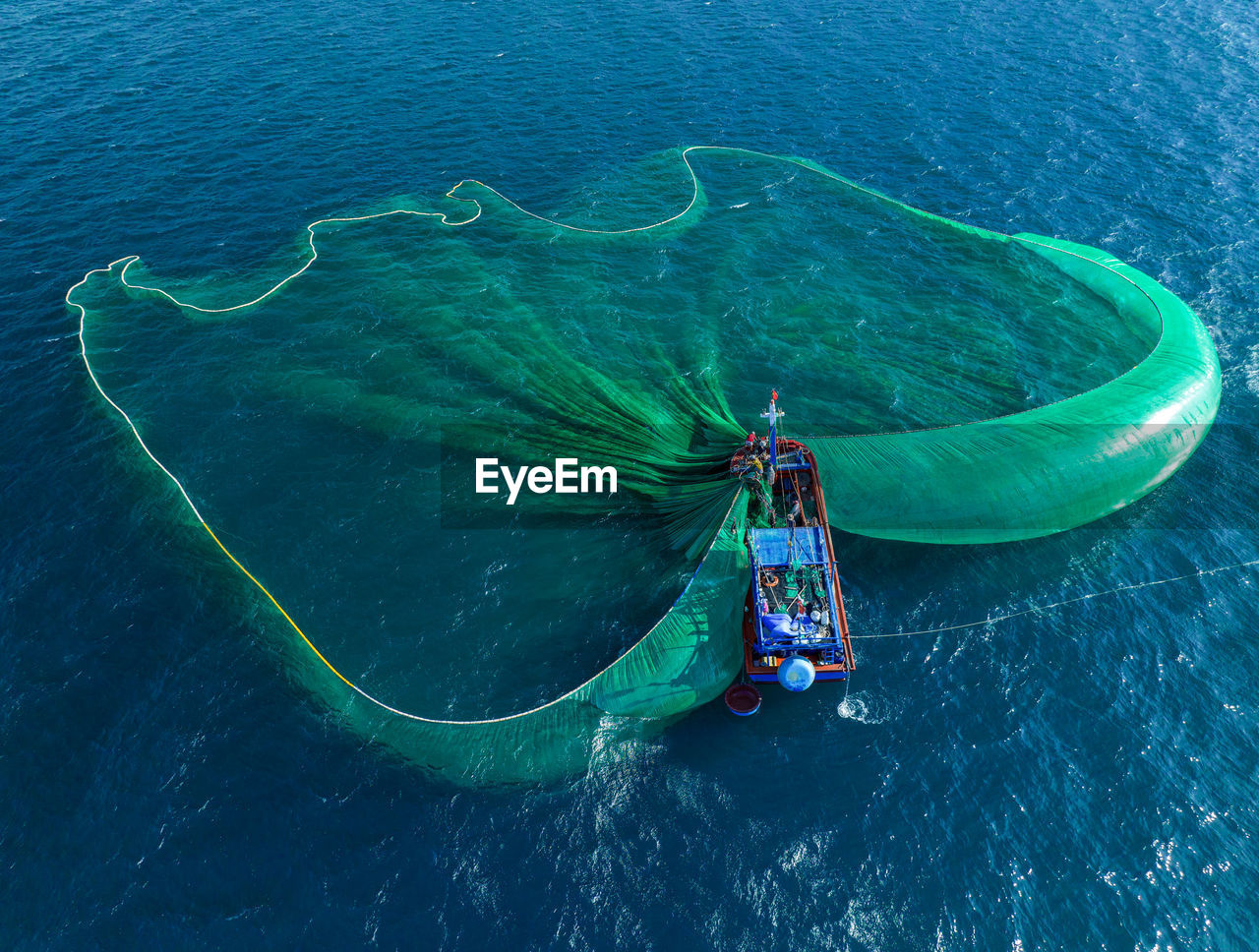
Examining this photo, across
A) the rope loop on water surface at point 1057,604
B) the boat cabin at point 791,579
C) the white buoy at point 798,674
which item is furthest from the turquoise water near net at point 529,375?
the rope loop on water surface at point 1057,604

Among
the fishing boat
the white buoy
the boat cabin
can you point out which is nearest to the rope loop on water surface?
the fishing boat

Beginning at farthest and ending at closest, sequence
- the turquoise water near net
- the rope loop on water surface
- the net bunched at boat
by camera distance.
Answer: the turquoise water near net → the rope loop on water surface → the net bunched at boat

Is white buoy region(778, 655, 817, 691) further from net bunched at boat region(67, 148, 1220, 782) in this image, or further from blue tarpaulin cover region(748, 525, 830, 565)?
blue tarpaulin cover region(748, 525, 830, 565)

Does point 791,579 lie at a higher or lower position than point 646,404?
higher

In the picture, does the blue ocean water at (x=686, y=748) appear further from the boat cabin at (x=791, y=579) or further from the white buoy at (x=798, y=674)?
the boat cabin at (x=791, y=579)

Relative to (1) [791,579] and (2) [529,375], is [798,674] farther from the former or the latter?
(2) [529,375]

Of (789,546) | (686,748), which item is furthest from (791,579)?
(686,748)

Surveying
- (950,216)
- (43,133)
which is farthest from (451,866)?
(43,133)
